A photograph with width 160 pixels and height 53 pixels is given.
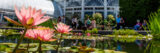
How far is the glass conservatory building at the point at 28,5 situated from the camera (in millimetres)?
16509

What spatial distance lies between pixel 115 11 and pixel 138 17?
20.0ft

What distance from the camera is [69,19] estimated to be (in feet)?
72.5

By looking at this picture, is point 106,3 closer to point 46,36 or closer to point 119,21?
point 119,21

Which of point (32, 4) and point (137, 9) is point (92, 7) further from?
point (32, 4)

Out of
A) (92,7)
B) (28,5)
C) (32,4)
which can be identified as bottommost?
(92,7)

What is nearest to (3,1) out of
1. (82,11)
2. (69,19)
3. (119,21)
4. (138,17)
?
(69,19)

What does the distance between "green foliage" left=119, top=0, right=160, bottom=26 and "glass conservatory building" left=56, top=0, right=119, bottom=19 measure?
4.77m

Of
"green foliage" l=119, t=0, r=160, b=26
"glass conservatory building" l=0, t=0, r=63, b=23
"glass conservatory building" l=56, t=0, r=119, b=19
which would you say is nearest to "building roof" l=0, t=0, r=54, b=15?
"glass conservatory building" l=0, t=0, r=63, b=23

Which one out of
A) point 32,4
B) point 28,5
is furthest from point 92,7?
point 28,5

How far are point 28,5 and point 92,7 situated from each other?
9.08 m

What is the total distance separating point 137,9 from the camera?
17016 millimetres

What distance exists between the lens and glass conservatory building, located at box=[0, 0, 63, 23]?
16.5 m

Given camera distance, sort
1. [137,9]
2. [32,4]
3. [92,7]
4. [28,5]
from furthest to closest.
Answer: [92,7]
[32,4]
[137,9]
[28,5]

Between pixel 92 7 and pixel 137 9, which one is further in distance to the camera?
pixel 92 7
